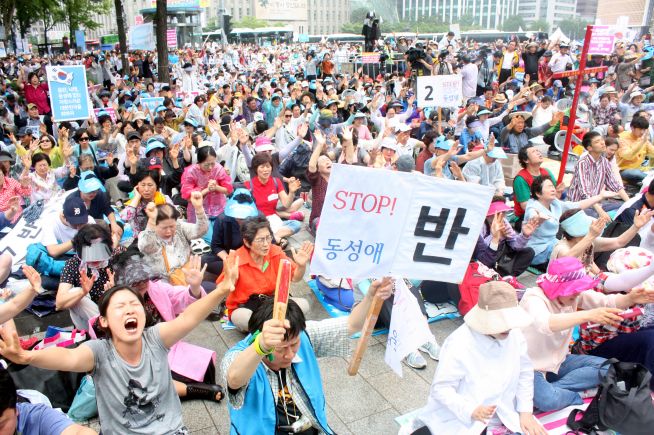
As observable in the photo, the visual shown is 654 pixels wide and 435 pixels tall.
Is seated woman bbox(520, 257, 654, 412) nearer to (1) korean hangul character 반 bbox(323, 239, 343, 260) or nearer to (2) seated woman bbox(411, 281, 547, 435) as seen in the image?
(2) seated woman bbox(411, 281, 547, 435)

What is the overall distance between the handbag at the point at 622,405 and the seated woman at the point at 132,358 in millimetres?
2654

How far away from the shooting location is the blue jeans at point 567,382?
152 inches

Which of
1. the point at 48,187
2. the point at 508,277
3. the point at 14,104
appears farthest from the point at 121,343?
the point at 14,104

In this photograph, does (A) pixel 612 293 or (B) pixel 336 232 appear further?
(A) pixel 612 293

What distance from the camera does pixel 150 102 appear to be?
13.1 metres

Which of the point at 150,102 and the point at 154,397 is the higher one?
the point at 150,102

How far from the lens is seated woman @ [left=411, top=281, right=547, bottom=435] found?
3.14m

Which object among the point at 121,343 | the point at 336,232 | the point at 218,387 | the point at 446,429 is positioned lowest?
the point at 218,387

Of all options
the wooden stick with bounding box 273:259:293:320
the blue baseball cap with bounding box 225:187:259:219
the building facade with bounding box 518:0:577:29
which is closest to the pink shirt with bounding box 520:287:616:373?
the wooden stick with bounding box 273:259:293:320

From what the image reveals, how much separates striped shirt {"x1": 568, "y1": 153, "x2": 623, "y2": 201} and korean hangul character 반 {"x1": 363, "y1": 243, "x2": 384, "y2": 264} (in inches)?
208

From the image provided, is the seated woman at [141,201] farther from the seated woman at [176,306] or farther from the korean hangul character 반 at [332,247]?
the korean hangul character 반 at [332,247]

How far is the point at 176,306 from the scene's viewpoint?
4.43 meters

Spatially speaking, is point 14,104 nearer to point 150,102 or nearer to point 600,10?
point 150,102

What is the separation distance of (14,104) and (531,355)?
16.0 meters
